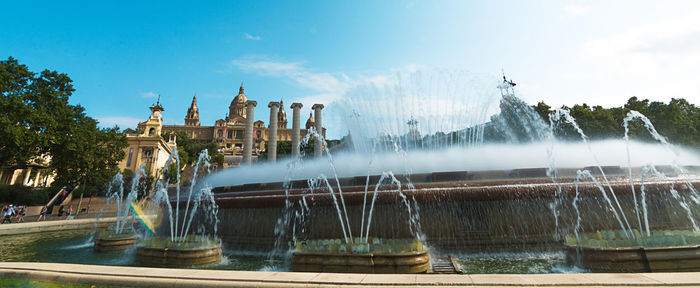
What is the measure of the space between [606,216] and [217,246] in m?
9.84

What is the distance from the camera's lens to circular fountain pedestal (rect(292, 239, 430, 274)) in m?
5.98

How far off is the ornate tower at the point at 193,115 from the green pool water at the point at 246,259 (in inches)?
5196

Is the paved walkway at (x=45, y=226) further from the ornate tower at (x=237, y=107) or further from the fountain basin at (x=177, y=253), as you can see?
the ornate tower at (x=237, y=107)

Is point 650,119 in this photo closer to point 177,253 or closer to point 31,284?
point 177,253

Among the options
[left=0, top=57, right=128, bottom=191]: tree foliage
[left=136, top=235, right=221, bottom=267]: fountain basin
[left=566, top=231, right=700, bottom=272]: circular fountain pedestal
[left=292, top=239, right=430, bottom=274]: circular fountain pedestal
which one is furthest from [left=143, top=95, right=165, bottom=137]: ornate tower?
[left=566, top=231, right=700, bottom=272]: circular fountain pedestal

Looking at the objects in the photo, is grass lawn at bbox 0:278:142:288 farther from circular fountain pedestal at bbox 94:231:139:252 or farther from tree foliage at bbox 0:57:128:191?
tree foliage at bbox 0:57:128:191

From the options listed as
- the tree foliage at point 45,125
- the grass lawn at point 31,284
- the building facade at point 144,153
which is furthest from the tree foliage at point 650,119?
the building facade at point 144,153

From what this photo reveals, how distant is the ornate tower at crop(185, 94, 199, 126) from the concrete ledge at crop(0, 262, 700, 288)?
140160 mm

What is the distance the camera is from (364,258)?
6062 mm

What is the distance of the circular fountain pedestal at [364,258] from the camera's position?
598 cm

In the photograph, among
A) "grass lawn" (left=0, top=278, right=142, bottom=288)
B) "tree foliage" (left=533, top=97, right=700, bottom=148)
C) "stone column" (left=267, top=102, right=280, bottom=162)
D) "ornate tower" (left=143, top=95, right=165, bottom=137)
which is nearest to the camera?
"grass lawn" (left=0, top=278, right=142, bottom=288)

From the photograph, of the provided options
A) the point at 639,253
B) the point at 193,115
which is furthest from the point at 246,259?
the point at 193,115

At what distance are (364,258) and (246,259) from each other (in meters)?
3.95

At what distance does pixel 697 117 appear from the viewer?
34.2 metres
